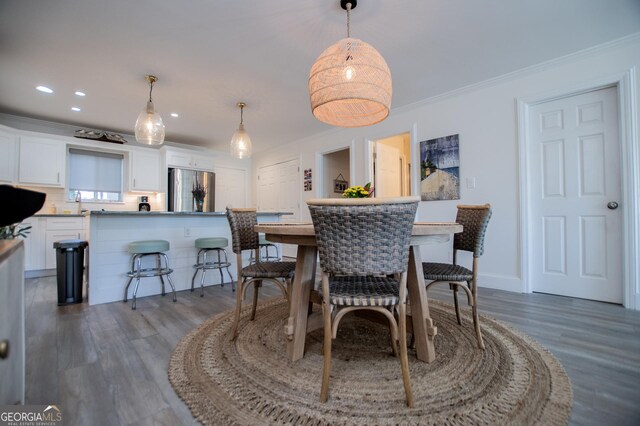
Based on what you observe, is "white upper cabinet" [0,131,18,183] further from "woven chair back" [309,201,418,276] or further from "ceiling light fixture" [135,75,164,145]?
"woven chair back" [309,201,418,276]

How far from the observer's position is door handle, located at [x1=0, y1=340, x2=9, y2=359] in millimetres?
584

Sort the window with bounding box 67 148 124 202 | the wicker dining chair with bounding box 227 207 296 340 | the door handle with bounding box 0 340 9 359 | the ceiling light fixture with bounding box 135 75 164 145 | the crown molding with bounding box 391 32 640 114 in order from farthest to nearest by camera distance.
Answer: the window with bounding box 67 148 124 202, the ceiling light fixture with bounding box 135 75 164 145, the crown molding with bounding box 391 32 640 114, the wicker dining chair with bounding box 227 207 296 340, the door handle with bounding box 0 340 9 359

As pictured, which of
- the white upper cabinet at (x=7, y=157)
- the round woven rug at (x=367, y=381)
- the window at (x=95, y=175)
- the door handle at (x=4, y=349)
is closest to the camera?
the door handle at (x=4, y=349)

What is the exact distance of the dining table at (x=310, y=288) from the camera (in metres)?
1.51

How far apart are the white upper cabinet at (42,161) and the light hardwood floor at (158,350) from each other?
93.7 inches

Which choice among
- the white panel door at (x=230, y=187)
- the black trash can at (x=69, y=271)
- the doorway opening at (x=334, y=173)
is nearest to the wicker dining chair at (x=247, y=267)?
the black trash can at (x=69, y=271)

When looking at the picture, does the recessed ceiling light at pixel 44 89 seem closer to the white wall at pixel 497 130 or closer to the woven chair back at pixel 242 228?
the woven chair back at pixel 242 228

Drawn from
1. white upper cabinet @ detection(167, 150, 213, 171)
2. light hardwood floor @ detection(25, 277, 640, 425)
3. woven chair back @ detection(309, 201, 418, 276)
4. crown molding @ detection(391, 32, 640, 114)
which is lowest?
light hardwood floor @ detection(25, 277, 640, 425)

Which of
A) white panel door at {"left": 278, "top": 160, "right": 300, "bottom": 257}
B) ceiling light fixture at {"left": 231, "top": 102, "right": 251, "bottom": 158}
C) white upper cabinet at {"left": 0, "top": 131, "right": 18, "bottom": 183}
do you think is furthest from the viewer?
white panel door at {"left": 278, "top": 160, "right": 300, "bottom": 257}

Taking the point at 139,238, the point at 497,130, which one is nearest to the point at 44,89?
the point at 139,238

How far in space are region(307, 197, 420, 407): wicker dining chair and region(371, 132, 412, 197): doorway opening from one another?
3292mm

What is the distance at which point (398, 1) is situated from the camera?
6.68 feet

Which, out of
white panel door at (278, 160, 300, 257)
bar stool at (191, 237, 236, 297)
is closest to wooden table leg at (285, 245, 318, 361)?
bar stool at (191, 237, 236, 297)

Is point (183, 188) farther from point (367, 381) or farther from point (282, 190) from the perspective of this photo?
point (367, 381)
